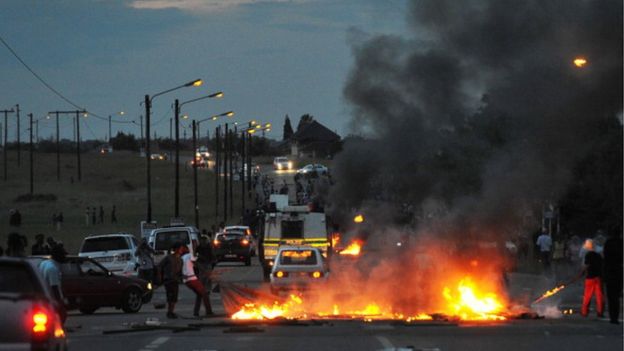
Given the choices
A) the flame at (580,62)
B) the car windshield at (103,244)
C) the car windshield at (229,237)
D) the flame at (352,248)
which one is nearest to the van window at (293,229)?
the flame at (352,248)

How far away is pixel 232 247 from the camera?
→ 5878 cm

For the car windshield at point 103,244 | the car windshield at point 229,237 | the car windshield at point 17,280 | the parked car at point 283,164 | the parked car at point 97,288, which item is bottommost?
the parked car at point 97,288

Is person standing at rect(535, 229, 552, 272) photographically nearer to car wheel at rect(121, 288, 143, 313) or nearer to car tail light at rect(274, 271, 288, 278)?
car tail light at rect(274, 271, 288, 278)

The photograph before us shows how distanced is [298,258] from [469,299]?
6458 millimetres

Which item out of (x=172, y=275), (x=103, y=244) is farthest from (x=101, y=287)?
(x=103, y=244)

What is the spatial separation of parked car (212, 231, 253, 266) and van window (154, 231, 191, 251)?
7408 mm

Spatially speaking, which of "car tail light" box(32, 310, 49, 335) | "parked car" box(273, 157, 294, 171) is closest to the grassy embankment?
"parked car" box(273, 157, 294, 171)

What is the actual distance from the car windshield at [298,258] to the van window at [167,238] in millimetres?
16234

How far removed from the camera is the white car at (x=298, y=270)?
32.5 metres

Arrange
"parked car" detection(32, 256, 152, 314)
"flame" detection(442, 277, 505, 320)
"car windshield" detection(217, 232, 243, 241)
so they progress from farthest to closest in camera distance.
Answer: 1. "car windshield" detection(217, 232, 243, 241)
2. "parked car" detection(32, 256, 152, 314)
3. "flame" detection(442, 277, 505, 320)

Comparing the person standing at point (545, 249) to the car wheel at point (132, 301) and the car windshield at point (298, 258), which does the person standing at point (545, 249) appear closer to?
the car windshield at point (298, 258)

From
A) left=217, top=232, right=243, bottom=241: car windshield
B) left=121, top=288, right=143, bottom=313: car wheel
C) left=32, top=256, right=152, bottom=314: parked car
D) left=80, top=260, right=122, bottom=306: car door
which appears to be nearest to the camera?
left=32, top=256, right=152, bottom=314: parked car

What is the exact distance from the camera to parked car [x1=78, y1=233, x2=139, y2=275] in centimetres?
4022

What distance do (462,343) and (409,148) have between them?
17.4 m
